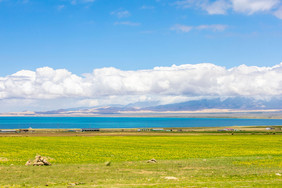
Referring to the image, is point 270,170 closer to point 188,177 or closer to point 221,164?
point 221,164

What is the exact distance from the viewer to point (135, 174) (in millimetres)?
31281

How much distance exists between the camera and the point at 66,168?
35.4 meters

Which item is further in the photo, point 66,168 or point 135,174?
point 66,168

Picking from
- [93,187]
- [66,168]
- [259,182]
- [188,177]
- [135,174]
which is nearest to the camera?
[93,187]

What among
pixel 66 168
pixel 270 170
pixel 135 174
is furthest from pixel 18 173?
pixel 270 170

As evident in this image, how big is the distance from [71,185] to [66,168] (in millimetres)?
10597

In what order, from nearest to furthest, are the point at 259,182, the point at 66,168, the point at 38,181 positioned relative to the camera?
the point at 259,182 → the point at 38,181 → the point at 66,168

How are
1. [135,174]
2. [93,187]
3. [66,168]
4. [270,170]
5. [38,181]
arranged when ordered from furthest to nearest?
[66,168] → [270,170] → [135,174] → [38,181] → [93,187]

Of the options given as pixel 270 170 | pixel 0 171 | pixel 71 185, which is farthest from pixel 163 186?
pixel 0 171

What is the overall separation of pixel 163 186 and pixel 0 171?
60.7 ft

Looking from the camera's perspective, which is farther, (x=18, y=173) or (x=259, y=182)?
(x=18, y=173)

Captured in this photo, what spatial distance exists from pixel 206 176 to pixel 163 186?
752cm

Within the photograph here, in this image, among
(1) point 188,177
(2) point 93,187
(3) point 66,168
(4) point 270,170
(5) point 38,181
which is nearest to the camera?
(2) point 93,187

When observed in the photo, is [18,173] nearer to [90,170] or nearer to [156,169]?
[90,170]
